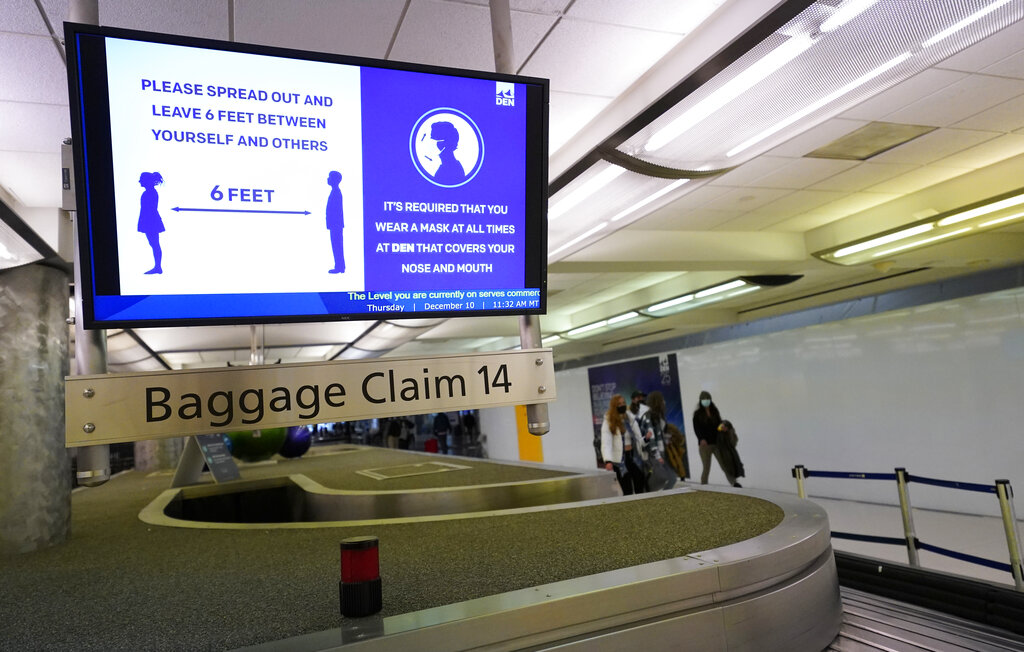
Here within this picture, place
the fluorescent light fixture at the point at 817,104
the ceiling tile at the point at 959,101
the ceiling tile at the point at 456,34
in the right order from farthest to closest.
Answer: the ceiling tile at the point at 959,101 < the ceiling tile at the point at 456,34 < the fluorescent light fixture at the point at 817,104

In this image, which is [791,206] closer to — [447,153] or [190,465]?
[447,153]

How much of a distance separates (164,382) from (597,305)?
12.5m

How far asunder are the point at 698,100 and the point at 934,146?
3667mm

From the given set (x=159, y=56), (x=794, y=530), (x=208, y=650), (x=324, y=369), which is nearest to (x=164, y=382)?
(x=324, y=369)

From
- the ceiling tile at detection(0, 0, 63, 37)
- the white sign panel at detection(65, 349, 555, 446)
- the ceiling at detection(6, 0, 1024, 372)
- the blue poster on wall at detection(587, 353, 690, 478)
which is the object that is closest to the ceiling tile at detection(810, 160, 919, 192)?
the ceiling at detection(6, 0, 1024, 372)

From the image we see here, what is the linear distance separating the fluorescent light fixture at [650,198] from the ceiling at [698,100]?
0.03 m

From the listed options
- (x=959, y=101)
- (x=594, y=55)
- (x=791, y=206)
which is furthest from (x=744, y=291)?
(x=594, y=55)

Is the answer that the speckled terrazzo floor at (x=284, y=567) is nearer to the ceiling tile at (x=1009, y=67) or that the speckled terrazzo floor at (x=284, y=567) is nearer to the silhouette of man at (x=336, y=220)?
the silhouette of man at (x=336, y=220)

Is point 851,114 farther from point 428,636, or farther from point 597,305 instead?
point 597,305

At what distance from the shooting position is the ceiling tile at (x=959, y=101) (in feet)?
15.0

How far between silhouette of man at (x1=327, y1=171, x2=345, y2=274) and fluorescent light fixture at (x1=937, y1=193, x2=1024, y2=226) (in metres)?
7.14

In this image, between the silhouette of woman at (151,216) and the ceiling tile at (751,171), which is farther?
the ceiling tile at (751,171)

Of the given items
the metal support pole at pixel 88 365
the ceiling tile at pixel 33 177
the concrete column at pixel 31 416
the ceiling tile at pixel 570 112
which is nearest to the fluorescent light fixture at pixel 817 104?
the ceiling tile at pixel 570 112

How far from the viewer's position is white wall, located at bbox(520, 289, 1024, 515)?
941cm
